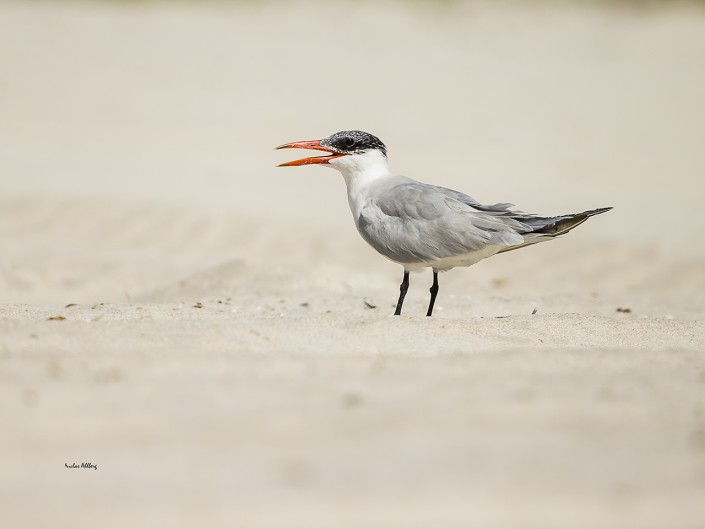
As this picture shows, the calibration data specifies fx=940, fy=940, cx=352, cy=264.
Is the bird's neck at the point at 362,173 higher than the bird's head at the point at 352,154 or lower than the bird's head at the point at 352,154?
lower

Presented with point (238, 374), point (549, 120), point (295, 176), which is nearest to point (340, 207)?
point (295, 176)

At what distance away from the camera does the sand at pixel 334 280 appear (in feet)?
9.47

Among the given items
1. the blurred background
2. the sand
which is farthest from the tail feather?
the blurred background

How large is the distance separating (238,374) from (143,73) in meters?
17.4

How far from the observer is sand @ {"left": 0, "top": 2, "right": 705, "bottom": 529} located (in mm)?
2887

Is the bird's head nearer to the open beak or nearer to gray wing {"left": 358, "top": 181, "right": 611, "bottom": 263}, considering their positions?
the open beak

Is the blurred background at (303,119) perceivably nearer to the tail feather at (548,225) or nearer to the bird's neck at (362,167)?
the bird's neck at (362,167)

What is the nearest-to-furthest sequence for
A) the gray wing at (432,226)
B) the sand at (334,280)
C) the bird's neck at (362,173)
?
the sand at (334,280)
the gray wing at (432,226)
the bird's neck at (362,173)

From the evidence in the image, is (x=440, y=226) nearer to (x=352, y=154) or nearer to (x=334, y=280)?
(x=352, y=154)

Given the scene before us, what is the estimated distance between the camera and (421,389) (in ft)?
12.1

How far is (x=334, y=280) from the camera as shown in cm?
777

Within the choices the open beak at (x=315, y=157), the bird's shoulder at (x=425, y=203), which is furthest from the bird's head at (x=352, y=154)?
the bird's shoulder at (x=425, y=203)

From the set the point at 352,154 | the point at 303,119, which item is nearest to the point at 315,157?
the point at 352,154

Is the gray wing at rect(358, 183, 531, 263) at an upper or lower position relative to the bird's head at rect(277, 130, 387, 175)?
lower
